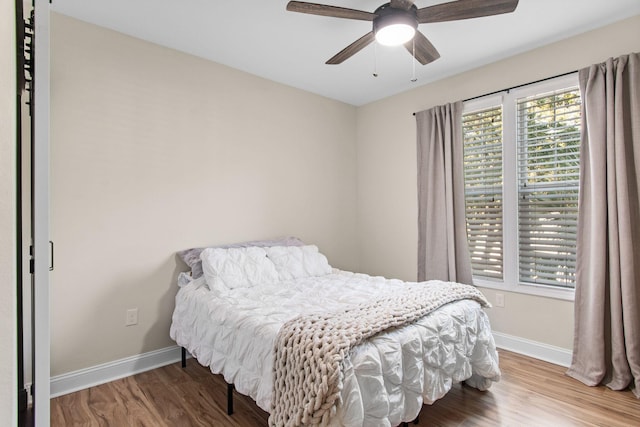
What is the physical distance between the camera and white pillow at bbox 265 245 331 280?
2920 millimetres

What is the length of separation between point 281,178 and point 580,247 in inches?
103

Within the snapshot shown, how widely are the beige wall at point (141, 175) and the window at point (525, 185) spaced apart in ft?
6.17

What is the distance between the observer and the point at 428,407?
6.86ft

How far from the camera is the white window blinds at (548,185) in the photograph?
263 cm

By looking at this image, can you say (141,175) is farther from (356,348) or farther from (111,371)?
(356,348)

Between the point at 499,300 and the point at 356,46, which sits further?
the point at 499,300

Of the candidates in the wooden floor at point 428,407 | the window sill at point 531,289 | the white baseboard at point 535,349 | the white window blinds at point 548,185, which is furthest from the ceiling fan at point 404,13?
the white baseboard at point 535,349

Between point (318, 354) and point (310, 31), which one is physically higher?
point (310, 31)

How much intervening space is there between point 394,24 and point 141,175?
81.5 inches

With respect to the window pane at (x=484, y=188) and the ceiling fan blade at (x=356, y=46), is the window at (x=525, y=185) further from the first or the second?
A: the ceiling fan blade at (x=356, y=46)

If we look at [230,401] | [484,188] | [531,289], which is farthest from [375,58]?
[230,401]

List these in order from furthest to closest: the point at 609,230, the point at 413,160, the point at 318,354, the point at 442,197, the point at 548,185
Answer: the point at 413,160 < the point at 442,197 < the point at 548,185 < the point at 609,230 < the point at 318,354

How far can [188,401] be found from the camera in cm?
218

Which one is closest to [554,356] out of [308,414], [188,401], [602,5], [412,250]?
[412,250]
